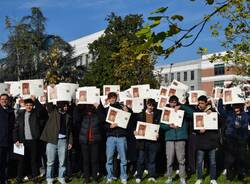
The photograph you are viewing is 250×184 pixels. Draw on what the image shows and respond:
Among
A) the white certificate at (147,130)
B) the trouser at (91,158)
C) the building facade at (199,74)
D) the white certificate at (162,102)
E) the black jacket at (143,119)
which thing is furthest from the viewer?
the building facade at (199,74)

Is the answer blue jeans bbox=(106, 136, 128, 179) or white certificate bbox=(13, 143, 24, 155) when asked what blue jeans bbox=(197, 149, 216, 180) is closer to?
blue jeans bbox=(106, 136, 128, 179)

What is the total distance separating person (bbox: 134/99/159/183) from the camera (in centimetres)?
1220

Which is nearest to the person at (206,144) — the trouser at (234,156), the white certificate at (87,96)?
the trouser at (234,156)

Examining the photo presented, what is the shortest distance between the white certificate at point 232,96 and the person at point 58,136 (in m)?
3.73

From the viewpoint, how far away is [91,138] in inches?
474

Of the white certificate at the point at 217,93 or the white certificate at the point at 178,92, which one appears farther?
the white certificate at the point at 217,93

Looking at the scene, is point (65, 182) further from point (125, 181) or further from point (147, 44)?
point (147, 44)

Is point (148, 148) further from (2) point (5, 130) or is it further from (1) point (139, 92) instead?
(2) point (5, 130)

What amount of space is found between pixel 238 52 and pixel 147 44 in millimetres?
12771

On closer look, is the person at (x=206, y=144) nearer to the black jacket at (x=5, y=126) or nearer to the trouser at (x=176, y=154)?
the trouser at (x=176, y=154)

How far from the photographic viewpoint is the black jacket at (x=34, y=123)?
12219 mm

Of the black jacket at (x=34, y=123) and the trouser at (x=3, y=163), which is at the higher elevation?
the black jacket at (x=34, y=123)

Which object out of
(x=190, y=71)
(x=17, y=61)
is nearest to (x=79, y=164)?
(x=17, y=61)

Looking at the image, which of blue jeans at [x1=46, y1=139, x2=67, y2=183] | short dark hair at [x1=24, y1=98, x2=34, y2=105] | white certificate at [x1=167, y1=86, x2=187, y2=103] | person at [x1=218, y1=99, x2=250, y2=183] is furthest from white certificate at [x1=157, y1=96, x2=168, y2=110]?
short dark hair at [x1=24, y1=98, x2=34, y2=105]
